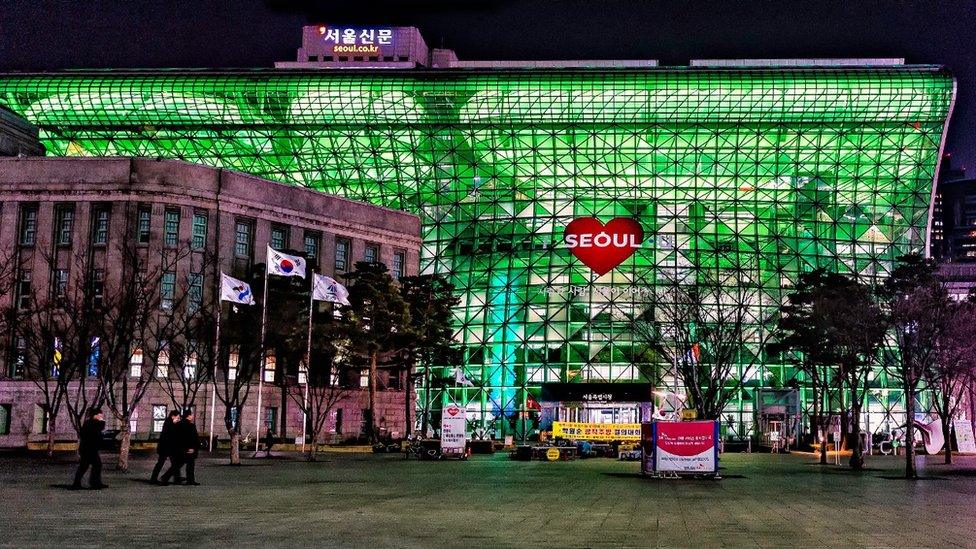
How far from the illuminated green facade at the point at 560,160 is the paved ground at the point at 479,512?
191ft

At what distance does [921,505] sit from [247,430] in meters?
57.4

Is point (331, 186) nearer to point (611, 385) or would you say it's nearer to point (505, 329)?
point (505, 329)

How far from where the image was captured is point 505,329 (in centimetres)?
9594

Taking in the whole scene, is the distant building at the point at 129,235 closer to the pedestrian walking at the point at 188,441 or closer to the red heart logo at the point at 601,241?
the red heart logo at the point at 601,241

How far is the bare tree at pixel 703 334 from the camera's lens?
191ft

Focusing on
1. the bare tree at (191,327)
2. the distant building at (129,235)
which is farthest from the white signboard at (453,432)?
the distant building at (129,235)

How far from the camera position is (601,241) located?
70.8 metres

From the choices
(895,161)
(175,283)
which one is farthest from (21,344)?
(895,161)

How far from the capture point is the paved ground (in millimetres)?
17141

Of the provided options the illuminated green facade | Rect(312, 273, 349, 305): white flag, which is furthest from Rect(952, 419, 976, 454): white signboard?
Rect(312, 273, 349, 305): white flag

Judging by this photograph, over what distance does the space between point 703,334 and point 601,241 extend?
487 inches

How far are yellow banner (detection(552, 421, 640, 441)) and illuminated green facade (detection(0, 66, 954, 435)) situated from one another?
2047 centimetres

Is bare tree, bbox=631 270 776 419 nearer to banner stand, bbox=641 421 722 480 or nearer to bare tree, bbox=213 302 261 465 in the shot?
banner stand, bbox=641 421 722 480

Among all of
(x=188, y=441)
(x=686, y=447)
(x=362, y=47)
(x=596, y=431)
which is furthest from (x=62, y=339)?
(x=362, y=47)
